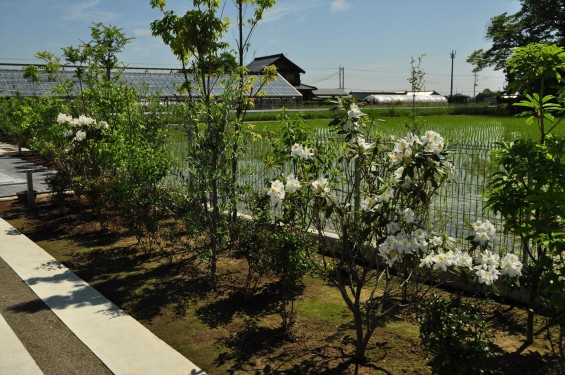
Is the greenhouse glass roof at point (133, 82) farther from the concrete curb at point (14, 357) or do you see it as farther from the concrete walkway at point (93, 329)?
the concrete curb at point (14, 357)

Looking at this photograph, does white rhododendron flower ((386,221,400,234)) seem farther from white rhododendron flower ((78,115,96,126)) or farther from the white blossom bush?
white rhododendron flower ((78,115,96,126))

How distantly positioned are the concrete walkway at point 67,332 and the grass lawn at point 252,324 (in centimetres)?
20

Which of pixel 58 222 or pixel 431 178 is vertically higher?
pixel 431 178

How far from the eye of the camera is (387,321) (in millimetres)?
5090

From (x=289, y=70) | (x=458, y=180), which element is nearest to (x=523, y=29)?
(x=289, y=70)

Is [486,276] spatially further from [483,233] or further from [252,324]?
[252,324]

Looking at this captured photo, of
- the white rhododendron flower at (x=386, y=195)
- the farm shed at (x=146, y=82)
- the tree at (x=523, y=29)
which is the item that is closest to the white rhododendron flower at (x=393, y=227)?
the white rhododendron flower at (x=386, y=195)

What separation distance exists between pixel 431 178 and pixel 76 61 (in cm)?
1172

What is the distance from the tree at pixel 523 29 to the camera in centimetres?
4084

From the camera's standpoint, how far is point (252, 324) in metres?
5.08

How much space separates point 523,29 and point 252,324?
4784 cm

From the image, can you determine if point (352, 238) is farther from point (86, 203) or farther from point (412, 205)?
point (86, 203)

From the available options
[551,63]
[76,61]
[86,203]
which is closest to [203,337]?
[551,63]

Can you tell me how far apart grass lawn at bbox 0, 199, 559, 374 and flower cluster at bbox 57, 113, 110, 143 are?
258cm
